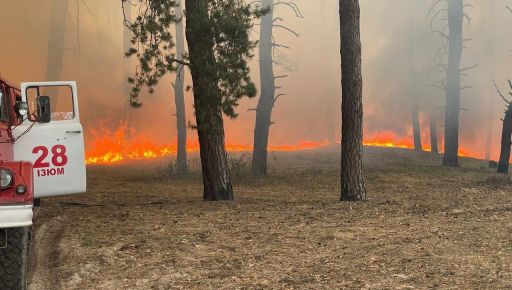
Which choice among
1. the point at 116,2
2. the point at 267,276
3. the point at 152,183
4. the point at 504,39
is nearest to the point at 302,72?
the point at 504,39

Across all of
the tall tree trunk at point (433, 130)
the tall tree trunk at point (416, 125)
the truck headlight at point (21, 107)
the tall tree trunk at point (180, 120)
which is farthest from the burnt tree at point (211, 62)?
the tall tree trunk at point (433, 130)

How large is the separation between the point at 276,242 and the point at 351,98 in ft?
16.6

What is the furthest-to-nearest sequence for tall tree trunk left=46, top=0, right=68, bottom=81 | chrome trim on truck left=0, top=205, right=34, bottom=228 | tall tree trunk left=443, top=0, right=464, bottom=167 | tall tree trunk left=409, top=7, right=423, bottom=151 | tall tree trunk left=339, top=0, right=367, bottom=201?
tall tree trunk left=409, top=7, right=423, bottom=151
tall tree trunk left=46, top=0, right=68, bottom=81
tall tree trunk left=443, top=0, right=464, bottom=167
tall tree trunk left=339, top=0, right=367, bottom=201
chrome trim on truck left=0, top=205, right=34, bottom=228

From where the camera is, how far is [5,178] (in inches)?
207

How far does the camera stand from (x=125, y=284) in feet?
20.1

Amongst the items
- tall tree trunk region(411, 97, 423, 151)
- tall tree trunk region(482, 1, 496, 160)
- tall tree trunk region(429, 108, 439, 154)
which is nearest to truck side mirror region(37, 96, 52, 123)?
tall tree trunk region(411, 97, 423, 151)

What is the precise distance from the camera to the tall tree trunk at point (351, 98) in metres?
11.9

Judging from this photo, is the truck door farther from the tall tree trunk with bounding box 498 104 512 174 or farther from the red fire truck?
the tall tree trunk with bounding box 498 104 512 174

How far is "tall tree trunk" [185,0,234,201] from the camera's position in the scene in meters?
11.2

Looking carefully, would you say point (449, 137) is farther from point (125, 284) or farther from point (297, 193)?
point (125, 284)

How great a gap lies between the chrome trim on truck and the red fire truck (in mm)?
212

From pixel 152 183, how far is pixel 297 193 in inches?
238

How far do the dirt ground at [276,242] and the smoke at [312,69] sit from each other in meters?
20.6

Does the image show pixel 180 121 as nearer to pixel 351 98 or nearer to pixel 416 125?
pixel 351 98
